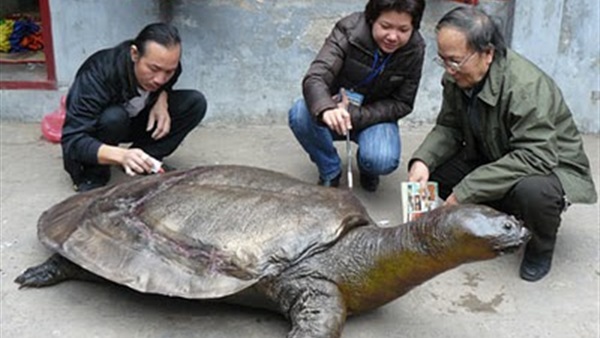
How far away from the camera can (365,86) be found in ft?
12.0

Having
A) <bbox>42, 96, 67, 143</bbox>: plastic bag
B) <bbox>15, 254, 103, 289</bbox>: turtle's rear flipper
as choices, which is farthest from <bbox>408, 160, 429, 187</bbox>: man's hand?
<bbox>42, 96, 67, 143</bbox>: plastic bag

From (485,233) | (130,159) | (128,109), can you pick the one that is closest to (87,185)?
(128,109)

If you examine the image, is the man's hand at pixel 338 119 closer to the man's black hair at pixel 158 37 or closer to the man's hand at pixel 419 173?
the man's hand at pixel 419 173

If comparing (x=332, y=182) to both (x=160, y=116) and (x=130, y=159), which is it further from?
(x=130, y=159)

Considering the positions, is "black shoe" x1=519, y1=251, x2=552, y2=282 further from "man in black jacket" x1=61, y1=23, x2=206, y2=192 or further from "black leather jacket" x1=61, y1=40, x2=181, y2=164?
"black leather jacket" x1=61, y1=40, x2=181, y2=164

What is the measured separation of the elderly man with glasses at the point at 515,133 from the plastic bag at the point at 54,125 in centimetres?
228

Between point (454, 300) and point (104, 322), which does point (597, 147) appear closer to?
point (454, 300)

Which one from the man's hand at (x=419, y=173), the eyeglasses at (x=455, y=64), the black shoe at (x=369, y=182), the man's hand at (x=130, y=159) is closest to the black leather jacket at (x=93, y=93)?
the man's hand at (x=130, y=159)

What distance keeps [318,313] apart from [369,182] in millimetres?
1342

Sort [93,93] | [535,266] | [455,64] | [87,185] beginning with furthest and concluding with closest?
[87,185]
[93,93]
[535,266]
[455,64]

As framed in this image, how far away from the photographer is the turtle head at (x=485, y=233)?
246 centimetres

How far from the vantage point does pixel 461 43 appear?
2891 mm

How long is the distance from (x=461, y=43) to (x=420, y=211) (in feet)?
2.35

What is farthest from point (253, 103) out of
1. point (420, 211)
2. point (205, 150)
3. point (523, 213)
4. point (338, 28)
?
point (523, 213)
